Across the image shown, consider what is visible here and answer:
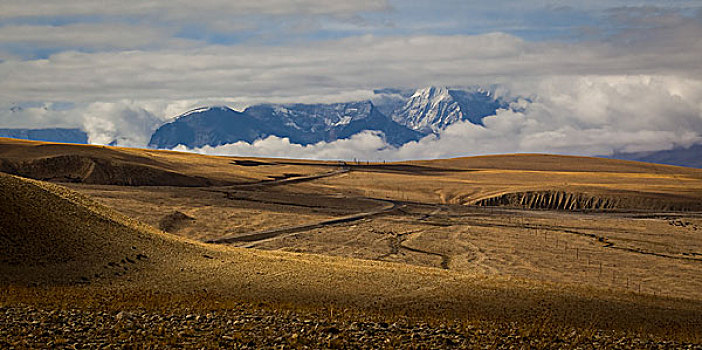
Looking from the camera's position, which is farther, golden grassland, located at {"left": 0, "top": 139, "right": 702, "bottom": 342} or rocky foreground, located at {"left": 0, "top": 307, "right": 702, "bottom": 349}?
golden grassland, located at {"left": 0, "top": 139, "right": 702, "bottom": 342}

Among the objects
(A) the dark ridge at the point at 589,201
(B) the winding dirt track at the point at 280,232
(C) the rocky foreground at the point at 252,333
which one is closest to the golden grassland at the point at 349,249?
(A) the dark ridge at the point at 589,201

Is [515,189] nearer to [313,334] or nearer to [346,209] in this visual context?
[346,209]

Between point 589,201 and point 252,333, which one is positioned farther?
point 589,201

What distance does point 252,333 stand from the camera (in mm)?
15117

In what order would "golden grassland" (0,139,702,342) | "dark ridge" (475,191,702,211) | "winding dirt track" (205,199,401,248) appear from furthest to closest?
1. "dark ridge" (475,191,702,211)
2. "winding dirt track" (205,199,401,248)
3. "golden grassland" (0,139,702,342)

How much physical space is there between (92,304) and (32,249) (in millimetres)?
8441

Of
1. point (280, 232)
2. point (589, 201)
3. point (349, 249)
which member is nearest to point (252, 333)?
point (349, 249)

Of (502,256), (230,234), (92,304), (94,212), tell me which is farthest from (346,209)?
(92,304)

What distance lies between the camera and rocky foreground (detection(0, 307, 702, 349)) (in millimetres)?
14070

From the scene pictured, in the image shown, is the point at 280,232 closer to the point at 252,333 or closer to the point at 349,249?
the point at 349,249

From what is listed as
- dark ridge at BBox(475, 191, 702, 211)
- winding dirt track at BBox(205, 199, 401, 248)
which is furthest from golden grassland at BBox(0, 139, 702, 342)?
winding dirt track at BBox(205, 199, 401, 248)

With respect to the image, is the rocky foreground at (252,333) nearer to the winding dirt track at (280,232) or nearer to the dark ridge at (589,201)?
the winding dirt track at (280,232)

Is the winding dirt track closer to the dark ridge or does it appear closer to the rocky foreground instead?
the dark ridge

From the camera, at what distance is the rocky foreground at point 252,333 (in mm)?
14070
